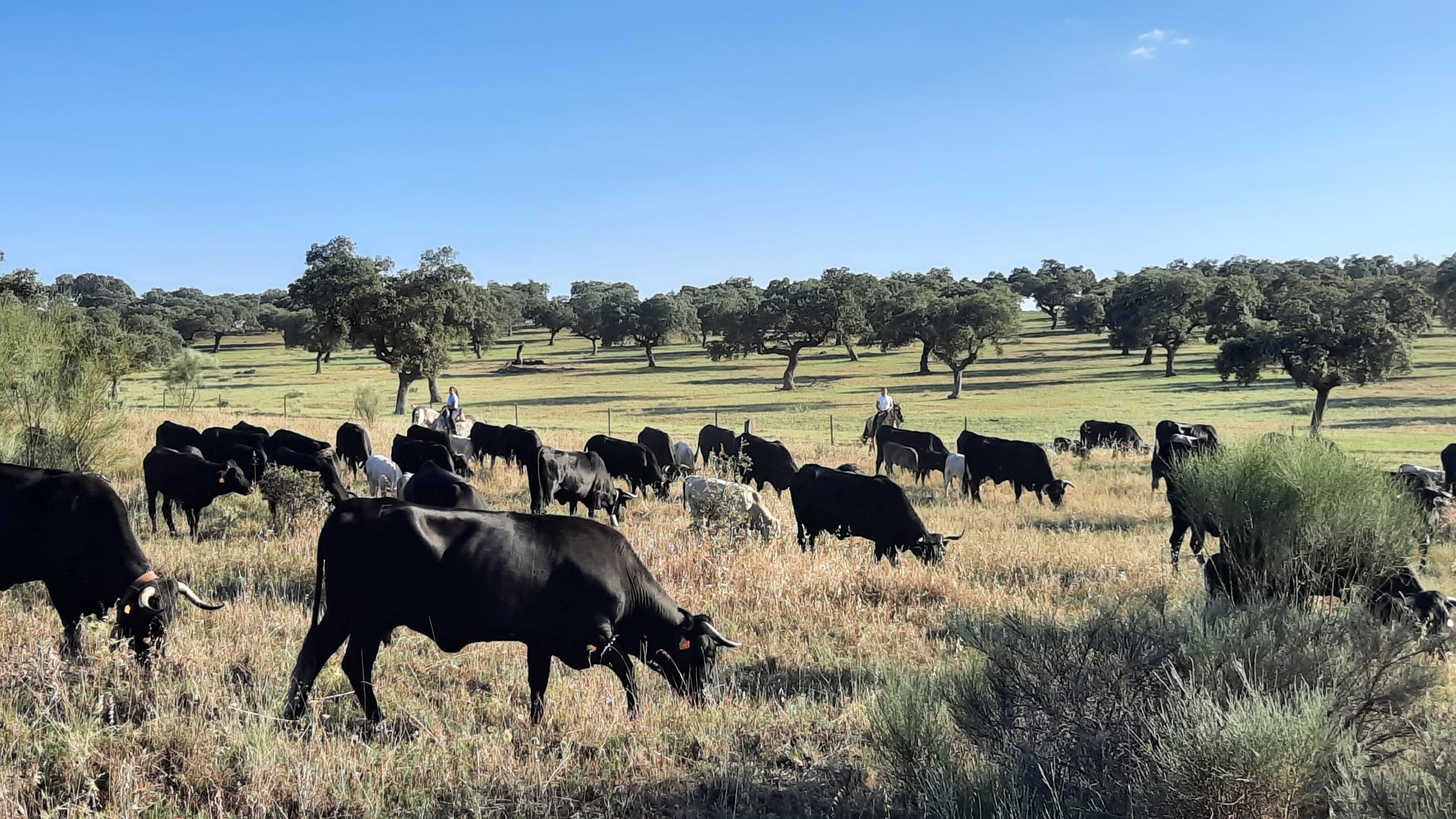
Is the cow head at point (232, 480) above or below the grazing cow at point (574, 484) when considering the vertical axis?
above

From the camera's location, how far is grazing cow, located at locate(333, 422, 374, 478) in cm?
2052

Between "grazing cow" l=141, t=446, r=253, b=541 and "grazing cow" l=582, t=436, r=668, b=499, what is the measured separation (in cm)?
737

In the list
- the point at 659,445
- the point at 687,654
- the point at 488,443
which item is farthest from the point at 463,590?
the point at 659,445

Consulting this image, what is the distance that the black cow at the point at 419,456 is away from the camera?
17.0m

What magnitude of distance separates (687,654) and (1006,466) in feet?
50.0

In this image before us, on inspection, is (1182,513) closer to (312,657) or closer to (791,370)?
(312,657)

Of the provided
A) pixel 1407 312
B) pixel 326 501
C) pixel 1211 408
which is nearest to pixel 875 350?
pixel 1211 408

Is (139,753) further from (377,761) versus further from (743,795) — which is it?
(743,795)

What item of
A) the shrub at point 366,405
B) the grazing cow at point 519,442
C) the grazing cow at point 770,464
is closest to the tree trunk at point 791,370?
the shrub at point 366,405

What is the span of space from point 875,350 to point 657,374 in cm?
2535

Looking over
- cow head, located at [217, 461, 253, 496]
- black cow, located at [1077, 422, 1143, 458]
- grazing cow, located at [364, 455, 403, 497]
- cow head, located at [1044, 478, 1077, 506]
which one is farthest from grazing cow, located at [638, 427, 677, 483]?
black cow, located at [1077, 422, 1143, 458]

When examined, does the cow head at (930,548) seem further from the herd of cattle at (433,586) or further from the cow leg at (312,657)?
the cow leg at (312,657)

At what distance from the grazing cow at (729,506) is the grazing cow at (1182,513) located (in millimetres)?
5219

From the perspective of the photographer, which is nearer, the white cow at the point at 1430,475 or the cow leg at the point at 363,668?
the cow leg at the point at 363,668
